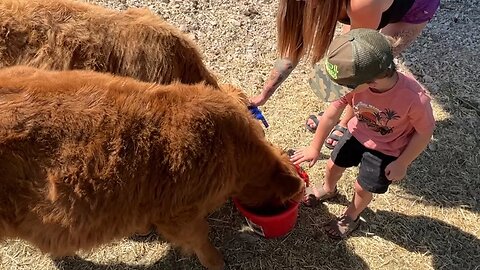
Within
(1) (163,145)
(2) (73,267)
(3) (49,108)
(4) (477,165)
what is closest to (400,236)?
(4) (477,165)

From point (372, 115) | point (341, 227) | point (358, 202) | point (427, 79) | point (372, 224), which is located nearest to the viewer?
point (372, 115)

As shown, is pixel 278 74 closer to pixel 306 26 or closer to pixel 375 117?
pixel 306 26

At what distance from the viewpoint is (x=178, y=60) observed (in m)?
3.75

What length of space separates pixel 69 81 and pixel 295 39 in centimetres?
146

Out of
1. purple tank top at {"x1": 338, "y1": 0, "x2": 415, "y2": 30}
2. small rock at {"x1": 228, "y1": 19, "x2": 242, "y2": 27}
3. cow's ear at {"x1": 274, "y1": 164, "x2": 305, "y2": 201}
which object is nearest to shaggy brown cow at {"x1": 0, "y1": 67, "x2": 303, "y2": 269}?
cow's ear at {"x1": 274, "y1": 164, "x2": 305, "y2": 201}

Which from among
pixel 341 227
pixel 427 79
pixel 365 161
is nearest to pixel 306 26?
pixel 365 161

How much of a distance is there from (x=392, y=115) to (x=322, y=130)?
60 centimetres

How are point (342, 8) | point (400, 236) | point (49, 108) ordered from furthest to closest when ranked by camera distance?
point (400, 236)
point (342, 8)
point (49, 108)

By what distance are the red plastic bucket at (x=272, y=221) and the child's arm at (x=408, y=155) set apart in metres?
0.65

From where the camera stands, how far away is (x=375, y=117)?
3.11 m

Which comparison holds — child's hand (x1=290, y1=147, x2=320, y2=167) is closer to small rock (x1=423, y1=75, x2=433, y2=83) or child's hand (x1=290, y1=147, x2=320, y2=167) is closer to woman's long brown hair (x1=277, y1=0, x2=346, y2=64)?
woman's long brown hair (x1=277, y1=0, x2=346, y2=64)

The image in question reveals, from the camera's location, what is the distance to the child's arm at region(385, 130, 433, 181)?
3023 mm

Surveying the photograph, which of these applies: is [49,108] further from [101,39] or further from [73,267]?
[73,267]

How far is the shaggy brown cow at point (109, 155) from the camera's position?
2650mm
